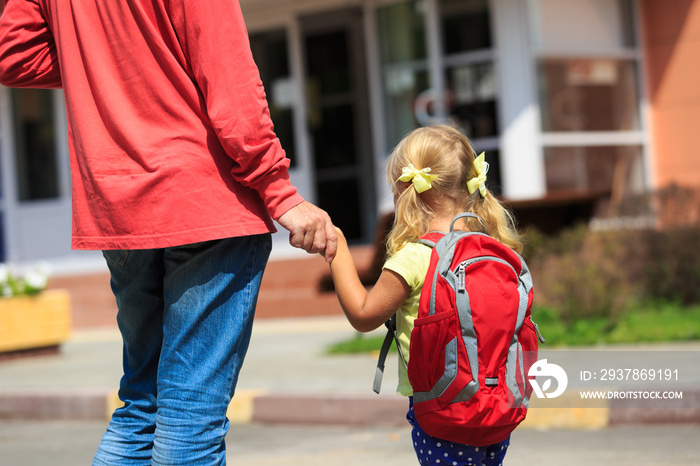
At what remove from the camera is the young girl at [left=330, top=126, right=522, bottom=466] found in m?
2.52

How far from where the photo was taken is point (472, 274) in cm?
241

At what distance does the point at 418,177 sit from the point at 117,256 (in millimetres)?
852

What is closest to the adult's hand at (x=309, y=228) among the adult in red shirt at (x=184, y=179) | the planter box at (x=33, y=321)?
the adult in red shirt at (x=184, y=179)

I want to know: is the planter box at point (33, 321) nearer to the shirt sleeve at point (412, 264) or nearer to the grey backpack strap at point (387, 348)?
the grey backpack strap at point (387, 348)

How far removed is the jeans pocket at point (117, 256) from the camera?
2.39 m

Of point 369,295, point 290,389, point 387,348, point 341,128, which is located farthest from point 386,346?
A: point 341,128

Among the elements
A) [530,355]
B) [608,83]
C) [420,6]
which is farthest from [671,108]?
[530,355]

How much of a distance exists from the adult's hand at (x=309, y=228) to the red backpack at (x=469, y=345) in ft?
0.99

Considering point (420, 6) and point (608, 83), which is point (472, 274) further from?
point (608, 83)

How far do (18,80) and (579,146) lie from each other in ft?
30.3

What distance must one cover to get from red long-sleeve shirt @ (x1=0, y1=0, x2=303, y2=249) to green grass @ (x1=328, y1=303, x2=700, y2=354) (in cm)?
467

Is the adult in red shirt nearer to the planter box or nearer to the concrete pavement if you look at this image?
the concrete pavement

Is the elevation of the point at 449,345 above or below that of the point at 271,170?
below

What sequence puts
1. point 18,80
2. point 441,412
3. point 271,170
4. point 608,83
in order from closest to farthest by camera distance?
point 271,170 < point 441,412 < point 18,80 < point 608,83
